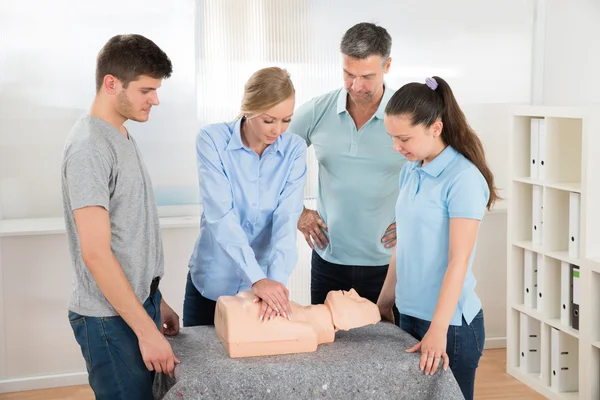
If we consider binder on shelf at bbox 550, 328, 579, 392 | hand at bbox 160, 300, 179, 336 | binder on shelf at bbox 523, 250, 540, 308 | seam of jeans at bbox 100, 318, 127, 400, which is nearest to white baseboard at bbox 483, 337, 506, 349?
binder on shelf at bbox 523, 250, 540, 308

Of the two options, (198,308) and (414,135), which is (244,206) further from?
(414,135)

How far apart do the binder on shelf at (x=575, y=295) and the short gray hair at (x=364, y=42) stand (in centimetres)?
151

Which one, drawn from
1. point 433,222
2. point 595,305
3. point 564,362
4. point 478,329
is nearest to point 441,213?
point 433,222

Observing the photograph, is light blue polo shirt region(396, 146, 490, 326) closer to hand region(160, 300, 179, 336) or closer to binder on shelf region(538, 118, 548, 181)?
hand region(160, 300, 179, 336)

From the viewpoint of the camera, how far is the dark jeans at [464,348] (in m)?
1.81

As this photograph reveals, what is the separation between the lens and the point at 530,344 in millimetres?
3615

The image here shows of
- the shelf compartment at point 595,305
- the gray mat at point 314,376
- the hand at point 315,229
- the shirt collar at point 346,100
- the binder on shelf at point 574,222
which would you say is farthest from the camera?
the binder on shelf at point 574,222

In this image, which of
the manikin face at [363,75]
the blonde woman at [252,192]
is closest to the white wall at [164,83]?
the manikin face at [363,75]

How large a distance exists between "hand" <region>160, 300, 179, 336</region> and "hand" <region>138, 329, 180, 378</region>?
0.73ft

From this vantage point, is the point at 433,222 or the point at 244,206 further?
the point at 244,206

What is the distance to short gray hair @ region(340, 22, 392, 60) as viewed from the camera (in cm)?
224

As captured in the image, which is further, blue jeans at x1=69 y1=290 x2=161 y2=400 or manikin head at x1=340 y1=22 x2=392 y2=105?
manikin head at x1=340 y1=22 x2=392 y2=105

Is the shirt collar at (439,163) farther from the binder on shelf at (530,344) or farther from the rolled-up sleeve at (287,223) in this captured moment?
the binder on shelf at (530,344)

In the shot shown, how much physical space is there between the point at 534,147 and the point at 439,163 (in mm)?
1806
